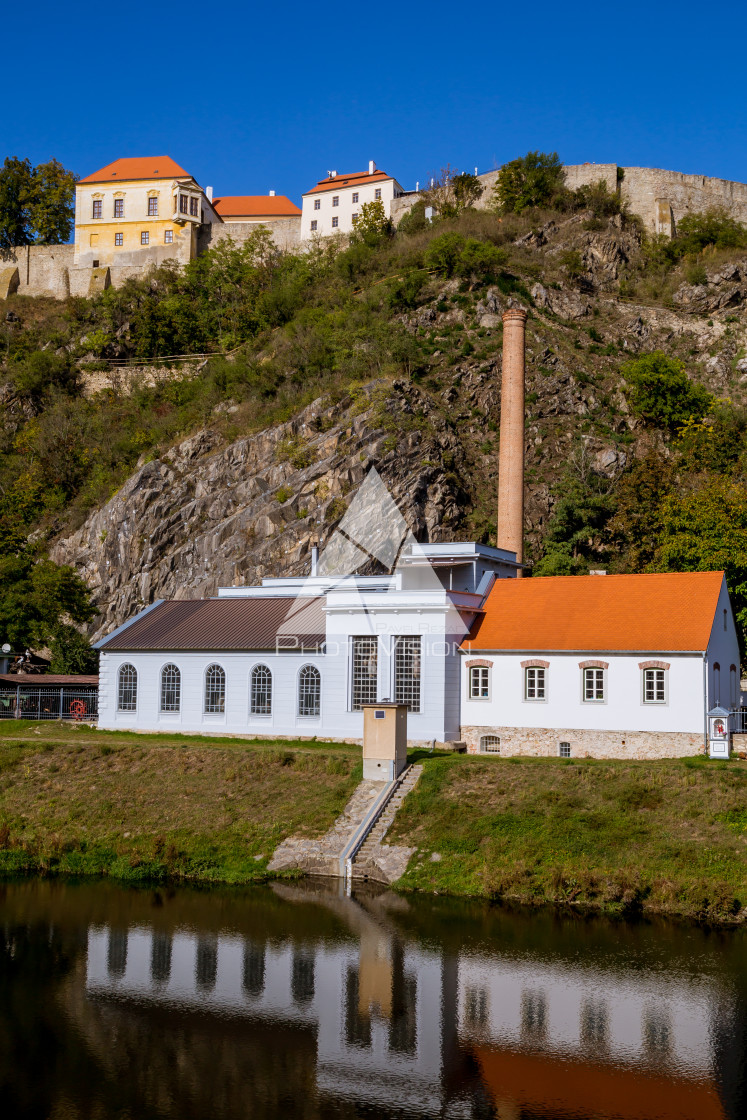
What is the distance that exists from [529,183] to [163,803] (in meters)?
79.5

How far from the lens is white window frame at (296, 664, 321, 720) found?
4038 centimetres

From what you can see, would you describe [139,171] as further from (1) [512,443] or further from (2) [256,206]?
(1) [512,443]

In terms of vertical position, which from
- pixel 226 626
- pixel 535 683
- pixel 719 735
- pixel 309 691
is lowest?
pixel 719 735

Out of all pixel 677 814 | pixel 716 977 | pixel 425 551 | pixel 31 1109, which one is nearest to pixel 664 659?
pixel 677 814

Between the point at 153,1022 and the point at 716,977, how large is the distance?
11.5 meters

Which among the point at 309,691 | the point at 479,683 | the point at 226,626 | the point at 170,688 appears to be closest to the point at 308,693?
the point at 309,691

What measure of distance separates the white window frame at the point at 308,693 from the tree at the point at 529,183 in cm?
6858

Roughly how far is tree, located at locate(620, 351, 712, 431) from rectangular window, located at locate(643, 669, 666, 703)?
4107 centimetres

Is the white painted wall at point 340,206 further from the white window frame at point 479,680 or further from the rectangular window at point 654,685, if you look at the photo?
the rectangular window at point 654,685

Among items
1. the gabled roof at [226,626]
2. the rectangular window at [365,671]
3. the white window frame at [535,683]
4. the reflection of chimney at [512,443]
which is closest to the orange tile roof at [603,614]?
the white window frame at [535,683]

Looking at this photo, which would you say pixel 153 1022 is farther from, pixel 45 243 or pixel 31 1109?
pixel 45 243

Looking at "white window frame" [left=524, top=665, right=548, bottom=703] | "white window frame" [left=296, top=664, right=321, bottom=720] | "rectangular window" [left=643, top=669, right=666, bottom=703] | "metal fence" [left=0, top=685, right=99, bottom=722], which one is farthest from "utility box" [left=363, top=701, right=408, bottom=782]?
"metal fence" [left=0, top=685, right=99, bottom=722]

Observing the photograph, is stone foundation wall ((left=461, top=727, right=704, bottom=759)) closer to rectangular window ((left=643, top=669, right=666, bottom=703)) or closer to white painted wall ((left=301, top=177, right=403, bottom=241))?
rectangular window ((left=643, top=669, right=666, bottom=703))

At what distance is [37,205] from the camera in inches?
4112
